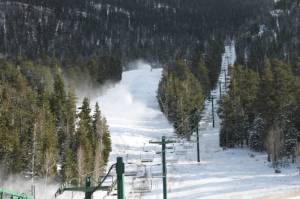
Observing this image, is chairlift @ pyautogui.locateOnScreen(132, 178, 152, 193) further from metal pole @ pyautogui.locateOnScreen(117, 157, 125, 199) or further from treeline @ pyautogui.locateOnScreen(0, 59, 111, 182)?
metal pole @ pyautogui.locateOnScreen(117, 157, 125, 199)

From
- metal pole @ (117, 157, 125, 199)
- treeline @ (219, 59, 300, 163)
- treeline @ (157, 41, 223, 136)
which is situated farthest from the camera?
treeline @ (157, 41, 223, 136)

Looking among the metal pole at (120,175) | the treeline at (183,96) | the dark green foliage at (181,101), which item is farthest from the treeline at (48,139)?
the metal pole at (120,175)

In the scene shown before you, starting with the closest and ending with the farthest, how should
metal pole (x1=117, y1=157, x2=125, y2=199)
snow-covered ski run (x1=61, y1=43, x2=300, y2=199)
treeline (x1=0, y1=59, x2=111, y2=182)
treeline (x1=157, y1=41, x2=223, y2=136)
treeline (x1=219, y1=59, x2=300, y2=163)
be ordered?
1. metal pole (x1=117, y1=157, x2=125, y2=199)
2. snow-covered ski run (x1=61, y1=43, x2=300, y2=199)
3. treeline (x1=0, y1=59, x2=111, y2=182)
4. treeline (x1=219, y1=59, x2=300, y2=163)
5. treeline (x1=157, y1=41, x2=223, y2=136)

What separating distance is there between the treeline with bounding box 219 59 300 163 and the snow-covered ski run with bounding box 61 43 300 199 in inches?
99.1

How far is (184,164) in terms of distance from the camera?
238 feet

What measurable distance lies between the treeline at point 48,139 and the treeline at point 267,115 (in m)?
20.3

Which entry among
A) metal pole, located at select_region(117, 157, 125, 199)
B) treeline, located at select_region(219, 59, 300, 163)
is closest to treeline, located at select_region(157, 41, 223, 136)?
treeline, located at select_region(219, 59, 300, 163)

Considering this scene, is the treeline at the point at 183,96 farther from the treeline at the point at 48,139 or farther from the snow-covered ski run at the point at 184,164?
the treeline at the point at 48,139

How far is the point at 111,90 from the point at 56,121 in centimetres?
6854

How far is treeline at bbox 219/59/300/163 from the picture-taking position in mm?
72062

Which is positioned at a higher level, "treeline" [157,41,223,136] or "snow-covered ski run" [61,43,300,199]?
"treeline" [157,41,223,136]

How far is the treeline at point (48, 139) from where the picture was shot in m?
62.8

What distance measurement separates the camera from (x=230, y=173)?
6562 centimetres

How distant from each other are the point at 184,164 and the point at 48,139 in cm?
1819
